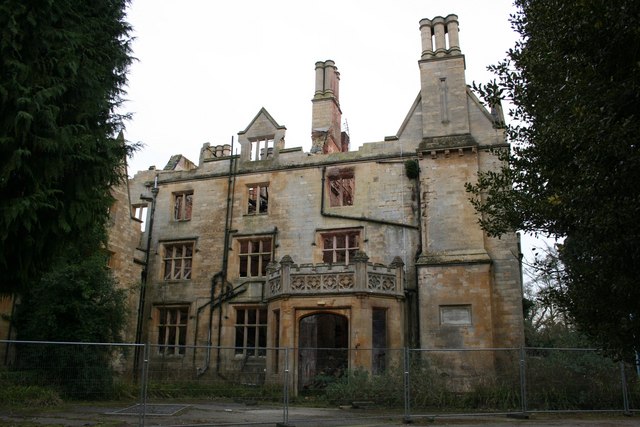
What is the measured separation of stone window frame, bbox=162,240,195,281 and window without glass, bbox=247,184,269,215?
2.93 metres

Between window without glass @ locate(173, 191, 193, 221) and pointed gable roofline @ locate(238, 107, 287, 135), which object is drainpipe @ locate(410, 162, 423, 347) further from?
window without glass @ locate(173, 191, 193, 221)

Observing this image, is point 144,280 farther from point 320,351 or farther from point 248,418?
point 248,418

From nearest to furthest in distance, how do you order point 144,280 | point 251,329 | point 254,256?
point 251,329
point 254,256
point 144,280

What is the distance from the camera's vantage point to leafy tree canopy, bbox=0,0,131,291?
26.3 ft

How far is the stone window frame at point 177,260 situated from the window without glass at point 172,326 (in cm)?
132

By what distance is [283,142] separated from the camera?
2431 centimetres

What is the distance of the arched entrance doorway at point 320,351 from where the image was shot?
19.1m

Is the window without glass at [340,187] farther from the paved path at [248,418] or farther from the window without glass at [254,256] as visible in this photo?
the paved path at [248,418]

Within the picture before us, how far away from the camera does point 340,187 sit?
2369 cm

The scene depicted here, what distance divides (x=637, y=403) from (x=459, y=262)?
22.9 feet

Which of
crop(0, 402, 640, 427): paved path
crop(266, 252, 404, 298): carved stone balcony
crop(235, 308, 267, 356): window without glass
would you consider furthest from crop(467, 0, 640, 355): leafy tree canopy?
crop(235, 308, 267, 356): window without glass

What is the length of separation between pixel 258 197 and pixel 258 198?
42 millimetres

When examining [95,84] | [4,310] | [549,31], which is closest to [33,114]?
[95,84]

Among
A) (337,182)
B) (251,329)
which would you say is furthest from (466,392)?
(337,182)
